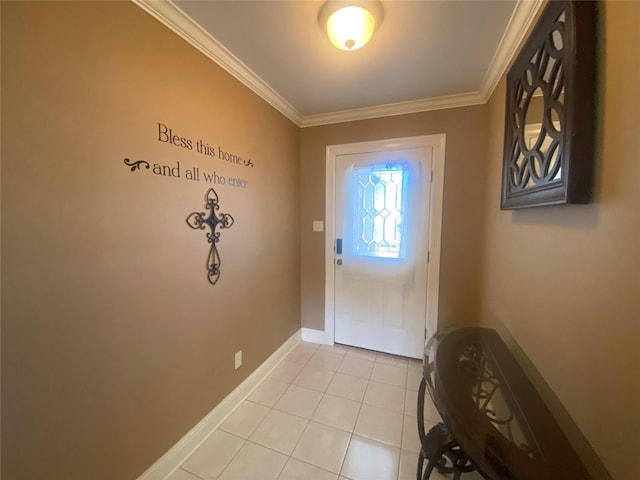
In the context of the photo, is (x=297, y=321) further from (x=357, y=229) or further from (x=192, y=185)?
(x=192, y=185)

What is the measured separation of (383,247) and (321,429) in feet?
4.95

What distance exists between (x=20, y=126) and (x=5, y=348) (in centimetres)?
71

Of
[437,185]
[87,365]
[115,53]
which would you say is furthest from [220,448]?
[437,185]

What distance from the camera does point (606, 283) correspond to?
71 centimetres

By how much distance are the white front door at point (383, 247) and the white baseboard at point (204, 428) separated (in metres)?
0.96

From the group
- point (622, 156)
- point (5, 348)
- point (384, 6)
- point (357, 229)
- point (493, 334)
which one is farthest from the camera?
point (357, 229)

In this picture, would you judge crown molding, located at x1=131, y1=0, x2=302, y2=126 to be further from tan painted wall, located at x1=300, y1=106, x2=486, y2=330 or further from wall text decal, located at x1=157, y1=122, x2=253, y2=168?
tan painted wall, located at x1=300, y1=106, x2=486, y2=330

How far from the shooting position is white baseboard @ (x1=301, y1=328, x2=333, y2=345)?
2693 mm

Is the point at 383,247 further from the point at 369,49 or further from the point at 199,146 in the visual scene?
the point at 199,146

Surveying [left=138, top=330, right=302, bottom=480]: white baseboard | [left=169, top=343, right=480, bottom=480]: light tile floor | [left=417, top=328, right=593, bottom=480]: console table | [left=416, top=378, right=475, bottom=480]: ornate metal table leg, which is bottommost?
[left=169, top=343, right=480, bottom=480]: light tile floor

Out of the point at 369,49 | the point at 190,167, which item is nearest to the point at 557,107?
the point at 369,49

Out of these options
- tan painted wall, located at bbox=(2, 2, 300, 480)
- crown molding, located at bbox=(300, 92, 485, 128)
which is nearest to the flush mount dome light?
tan painted wall, located at bbox=(2, 2, 300, 480)

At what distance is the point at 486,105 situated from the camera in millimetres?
2021

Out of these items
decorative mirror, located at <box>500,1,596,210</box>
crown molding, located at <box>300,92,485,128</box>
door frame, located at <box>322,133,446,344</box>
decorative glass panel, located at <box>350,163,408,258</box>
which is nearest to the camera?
decorative mirror, located at <box>500,1,596,210</box>
